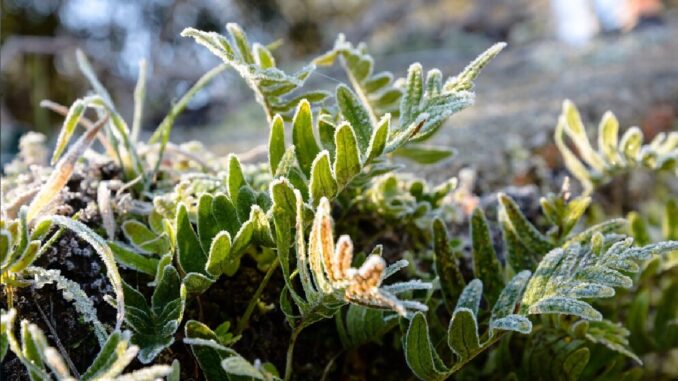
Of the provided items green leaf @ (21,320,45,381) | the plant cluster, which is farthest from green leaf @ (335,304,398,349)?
green leaf @ (21,320,45,381)

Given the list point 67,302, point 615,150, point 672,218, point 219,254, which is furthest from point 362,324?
point 672,218

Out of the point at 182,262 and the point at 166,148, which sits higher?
the point at 166,148

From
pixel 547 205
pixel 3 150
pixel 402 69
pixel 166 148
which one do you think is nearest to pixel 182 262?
pixel 166 148

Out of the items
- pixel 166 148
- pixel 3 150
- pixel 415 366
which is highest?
pixel 3 150

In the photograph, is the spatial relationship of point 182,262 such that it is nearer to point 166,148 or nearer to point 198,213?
point 198,213

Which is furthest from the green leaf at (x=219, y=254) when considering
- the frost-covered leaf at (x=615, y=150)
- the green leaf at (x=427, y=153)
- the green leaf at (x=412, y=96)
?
the frost-covered leaf at (x=615, y=150)

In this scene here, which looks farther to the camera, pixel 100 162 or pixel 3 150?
pixel 3 150

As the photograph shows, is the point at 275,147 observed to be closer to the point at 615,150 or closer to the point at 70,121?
the point at 70,121

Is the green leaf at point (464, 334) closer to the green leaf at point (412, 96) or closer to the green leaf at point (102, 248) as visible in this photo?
the green leaf at point (412, 96)
